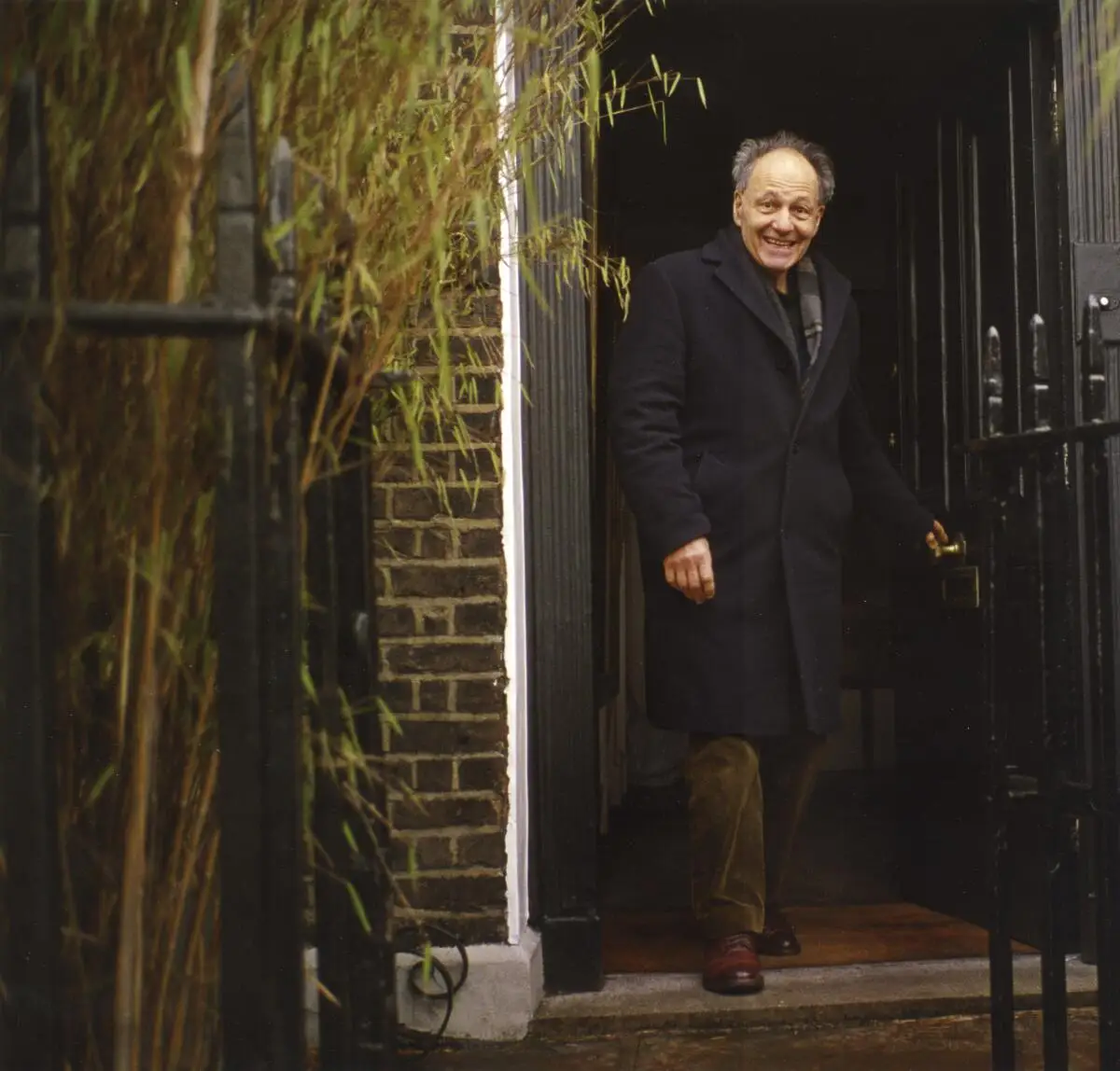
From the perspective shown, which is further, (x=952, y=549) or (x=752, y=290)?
(x=952, y=549)

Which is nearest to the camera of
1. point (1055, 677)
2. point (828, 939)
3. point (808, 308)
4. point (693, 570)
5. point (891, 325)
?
point (1055, 677)

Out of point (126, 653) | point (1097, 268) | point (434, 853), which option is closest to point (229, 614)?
point (126, 653)

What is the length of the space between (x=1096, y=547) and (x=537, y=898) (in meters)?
1.66

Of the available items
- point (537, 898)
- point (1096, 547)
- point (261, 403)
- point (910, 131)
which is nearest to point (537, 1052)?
point (537, 898)

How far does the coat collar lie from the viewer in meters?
3.41

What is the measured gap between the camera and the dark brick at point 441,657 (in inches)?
123

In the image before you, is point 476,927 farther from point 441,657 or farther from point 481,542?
point 481,542

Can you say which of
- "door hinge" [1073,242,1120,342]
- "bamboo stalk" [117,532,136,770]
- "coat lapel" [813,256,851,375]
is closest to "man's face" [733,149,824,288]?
"coat lapel" [813,256,851,375]

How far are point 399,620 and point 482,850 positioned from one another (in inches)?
21.7

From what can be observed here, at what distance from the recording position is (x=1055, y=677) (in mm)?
2232

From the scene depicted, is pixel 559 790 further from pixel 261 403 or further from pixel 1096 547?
pixel 261 403

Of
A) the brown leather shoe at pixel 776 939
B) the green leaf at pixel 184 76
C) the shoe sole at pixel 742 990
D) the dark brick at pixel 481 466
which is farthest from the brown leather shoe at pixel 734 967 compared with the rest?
the green leaf at pixel 184 76

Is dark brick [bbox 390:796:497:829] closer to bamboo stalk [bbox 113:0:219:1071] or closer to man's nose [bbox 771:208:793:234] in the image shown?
man's nose [bbox 771:208:793:234]

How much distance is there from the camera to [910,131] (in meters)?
4.17
